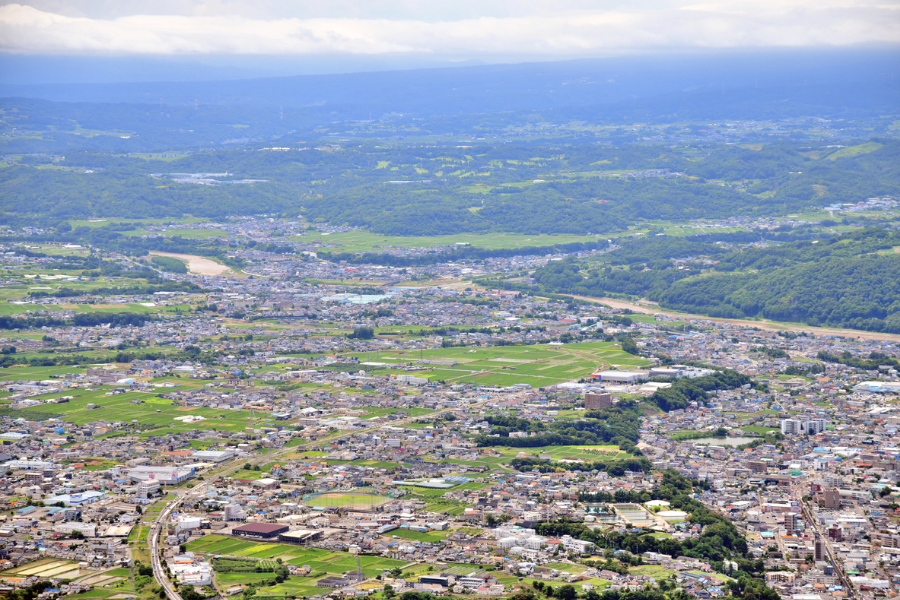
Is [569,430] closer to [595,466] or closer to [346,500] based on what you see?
[595,466]

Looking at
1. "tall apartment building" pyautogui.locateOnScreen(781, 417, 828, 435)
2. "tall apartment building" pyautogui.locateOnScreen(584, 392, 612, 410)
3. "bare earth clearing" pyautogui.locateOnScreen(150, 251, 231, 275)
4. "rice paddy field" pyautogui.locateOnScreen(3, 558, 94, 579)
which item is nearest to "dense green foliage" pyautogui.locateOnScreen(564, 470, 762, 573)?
"tall apartment building" pyautogui.locateOnScreen(781, 417, 828, 435)

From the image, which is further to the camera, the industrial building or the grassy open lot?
the grassy open lot

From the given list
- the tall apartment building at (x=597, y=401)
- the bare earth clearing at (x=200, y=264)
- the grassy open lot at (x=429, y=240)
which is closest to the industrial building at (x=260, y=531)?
the tall apartment building at (x=597, y=401)

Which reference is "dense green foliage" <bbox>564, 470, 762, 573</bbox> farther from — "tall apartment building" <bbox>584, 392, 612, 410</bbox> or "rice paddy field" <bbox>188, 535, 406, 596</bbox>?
"tall apartment building" <bbox>584, 392, 612, 410</bbox>

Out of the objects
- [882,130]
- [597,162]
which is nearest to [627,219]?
[597,162]

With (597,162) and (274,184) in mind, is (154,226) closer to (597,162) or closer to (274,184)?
(274,184)
